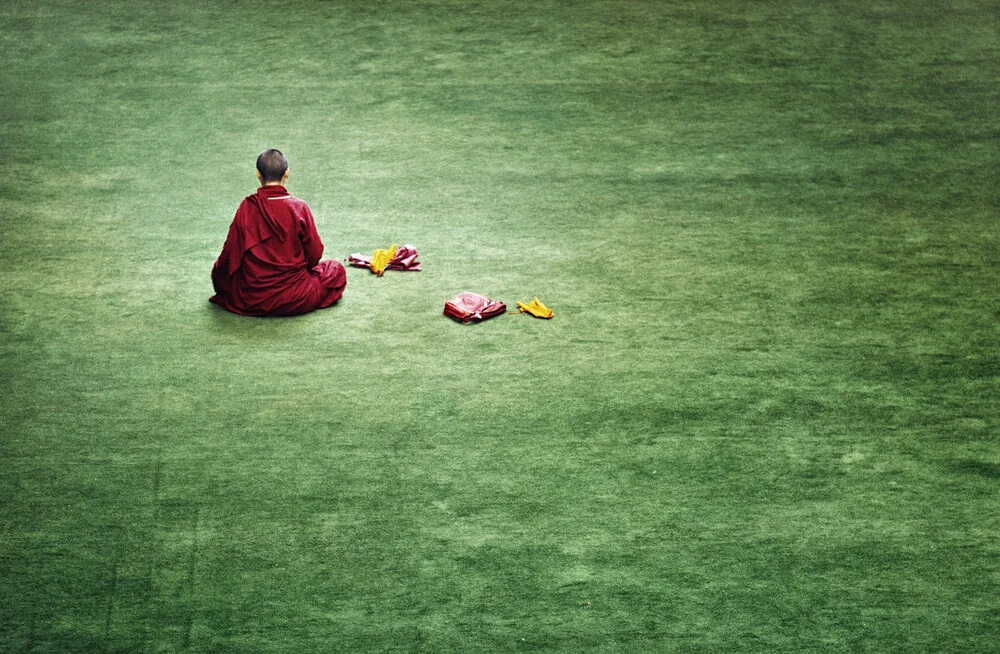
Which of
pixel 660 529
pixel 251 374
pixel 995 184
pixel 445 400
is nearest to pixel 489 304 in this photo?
pixel 445 400

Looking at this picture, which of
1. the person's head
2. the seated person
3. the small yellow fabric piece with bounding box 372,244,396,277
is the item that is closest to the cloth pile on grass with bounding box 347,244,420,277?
the small yellow fabric piece with bounding box 372,244,396,277

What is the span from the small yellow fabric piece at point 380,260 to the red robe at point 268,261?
0.27m

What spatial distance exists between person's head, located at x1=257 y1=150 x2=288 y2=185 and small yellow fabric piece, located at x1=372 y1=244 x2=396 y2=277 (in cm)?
51

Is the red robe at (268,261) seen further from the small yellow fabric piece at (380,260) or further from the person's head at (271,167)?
the small yellow fabric piece at (380,260)

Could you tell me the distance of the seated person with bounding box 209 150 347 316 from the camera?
3918mm

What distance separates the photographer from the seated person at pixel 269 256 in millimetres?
3918

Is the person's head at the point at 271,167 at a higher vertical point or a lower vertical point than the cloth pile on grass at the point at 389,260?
higher

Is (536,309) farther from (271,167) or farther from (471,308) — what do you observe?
(271,167)

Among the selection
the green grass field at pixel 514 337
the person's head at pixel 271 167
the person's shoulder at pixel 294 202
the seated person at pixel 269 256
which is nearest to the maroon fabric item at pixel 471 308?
the green grass field at pixel 514 337

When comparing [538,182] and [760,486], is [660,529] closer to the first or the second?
[760,486]

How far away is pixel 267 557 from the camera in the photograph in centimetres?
285

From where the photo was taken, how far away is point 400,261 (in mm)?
4242

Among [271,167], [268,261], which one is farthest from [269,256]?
[271,167]

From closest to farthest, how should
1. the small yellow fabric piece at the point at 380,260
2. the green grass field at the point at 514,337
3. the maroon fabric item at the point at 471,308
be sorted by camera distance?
1. the green grass field at the point at 514,337
2. the maroon fabric item at the point at 471,308
3. the small yellow fabric piece at the point at 380,260
